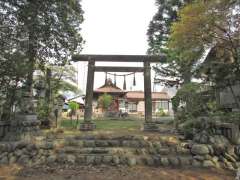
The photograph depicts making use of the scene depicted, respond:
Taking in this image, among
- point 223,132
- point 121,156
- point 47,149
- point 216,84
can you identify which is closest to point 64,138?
point 47,149

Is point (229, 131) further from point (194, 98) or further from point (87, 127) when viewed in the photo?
point (87, 127)

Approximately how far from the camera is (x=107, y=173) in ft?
16.8

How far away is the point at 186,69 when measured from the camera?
384 inches

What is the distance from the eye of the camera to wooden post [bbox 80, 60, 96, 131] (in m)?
9.70

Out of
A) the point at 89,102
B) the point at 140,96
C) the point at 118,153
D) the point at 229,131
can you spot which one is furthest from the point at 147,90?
the point at 140,96

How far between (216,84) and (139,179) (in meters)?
4.83

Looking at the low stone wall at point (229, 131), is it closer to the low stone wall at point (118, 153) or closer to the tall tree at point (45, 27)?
the low stone wall at point (118, 153)

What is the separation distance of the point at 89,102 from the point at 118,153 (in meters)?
4.29

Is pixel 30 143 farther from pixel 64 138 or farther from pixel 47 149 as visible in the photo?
pixel 64 138

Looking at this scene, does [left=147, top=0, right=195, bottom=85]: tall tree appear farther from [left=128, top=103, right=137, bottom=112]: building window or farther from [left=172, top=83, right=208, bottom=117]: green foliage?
[left=128, top=103, right=137, bottom=112]: building window

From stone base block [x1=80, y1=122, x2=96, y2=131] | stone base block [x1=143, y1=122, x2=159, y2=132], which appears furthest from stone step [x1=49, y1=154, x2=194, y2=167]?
stone base block [x1=143, y1=122, x2=159, y2=132]

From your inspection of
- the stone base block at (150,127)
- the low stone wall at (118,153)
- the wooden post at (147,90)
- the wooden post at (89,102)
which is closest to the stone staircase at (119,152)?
the low stone wall at (118,153)

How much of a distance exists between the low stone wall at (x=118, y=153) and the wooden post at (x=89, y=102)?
8.91ft

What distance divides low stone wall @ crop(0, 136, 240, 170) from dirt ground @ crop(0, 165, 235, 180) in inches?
13.1
